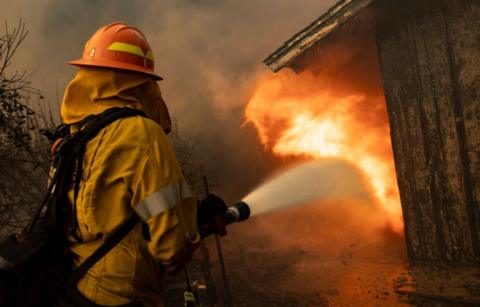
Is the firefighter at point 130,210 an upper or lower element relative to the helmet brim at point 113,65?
lower

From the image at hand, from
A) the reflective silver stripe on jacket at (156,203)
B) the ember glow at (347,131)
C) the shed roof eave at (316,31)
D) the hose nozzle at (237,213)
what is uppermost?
→ the shed roof eave at (316,31)

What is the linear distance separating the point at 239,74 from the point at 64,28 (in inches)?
323

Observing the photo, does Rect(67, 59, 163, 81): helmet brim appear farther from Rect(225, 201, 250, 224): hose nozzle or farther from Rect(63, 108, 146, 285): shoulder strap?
Rect(225, 201, 250, 224): hose nozzle

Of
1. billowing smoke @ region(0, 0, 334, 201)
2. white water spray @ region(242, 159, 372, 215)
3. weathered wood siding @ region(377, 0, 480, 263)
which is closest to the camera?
weathered wood siding @ region(377, 0, 480, 263)

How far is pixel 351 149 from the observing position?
5.95m

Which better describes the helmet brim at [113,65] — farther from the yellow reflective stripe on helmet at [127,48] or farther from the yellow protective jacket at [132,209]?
the yellow protective jacket at [132,209]

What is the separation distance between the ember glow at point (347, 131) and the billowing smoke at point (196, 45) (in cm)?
539

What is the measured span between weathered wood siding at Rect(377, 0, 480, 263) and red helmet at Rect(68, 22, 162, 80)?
9.62 ft

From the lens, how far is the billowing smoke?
13125 millimetres

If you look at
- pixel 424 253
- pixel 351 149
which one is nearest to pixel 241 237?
pixel 351 149

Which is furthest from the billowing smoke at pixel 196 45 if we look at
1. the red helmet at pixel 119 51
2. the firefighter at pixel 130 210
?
the firefighter at pixel 130 210

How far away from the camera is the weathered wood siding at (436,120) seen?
3.74m

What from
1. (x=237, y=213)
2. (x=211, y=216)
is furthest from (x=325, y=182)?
(x=211, y=216)

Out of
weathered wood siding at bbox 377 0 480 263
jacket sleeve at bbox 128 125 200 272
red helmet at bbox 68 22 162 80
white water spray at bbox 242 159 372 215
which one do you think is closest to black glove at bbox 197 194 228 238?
jacket sleeve at bbox 128 125 200 272
